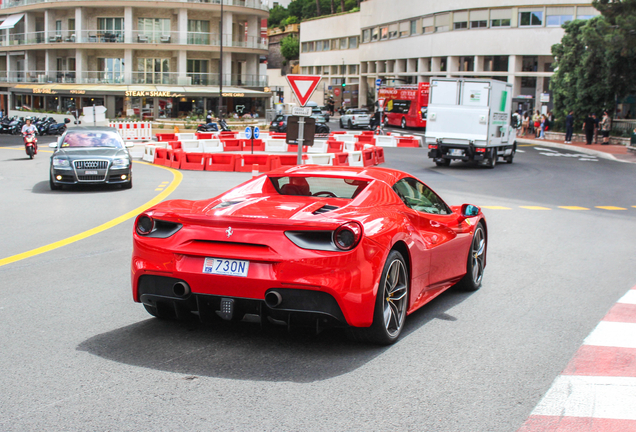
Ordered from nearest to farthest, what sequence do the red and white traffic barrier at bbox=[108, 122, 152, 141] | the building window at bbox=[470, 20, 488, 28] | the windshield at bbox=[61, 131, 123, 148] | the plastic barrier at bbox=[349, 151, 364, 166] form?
the windshield at bbox=[61, 131, 123, 148] < the plastic barrier at bbox=[349, 151, 364, 166] < the red and white traffic barrier at bbox=[108, 122, 152, 141] < the building window at bbox=[470, 20, 488, 28]

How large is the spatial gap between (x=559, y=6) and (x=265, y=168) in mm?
44733

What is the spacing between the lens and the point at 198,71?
66.6m

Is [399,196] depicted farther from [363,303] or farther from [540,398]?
[540,398]

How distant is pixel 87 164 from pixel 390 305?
43.3 ft

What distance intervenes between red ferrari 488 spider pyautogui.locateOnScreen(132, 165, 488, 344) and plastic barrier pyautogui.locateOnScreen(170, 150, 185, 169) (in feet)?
65.2

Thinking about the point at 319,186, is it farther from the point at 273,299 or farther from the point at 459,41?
the point at 459,41

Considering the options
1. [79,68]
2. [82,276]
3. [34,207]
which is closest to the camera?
[82,276]

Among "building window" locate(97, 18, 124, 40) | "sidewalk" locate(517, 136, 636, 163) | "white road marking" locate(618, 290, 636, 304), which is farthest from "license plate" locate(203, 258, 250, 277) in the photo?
"building window" locate(97, 18, 124, 40)

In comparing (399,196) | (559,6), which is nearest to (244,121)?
(559,6)

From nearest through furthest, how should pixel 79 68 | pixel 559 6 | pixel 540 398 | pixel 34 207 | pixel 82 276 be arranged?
pixel 540 398, pixel 82 276, pixel 34 207, pixel 559 6, pixel 79 68

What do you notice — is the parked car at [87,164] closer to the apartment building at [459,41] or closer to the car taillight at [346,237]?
the car taillight at [346,237]

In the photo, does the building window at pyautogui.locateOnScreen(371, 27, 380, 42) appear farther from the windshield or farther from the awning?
the windshield

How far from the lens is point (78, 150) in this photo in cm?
1783

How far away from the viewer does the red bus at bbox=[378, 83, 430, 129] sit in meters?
58.4
